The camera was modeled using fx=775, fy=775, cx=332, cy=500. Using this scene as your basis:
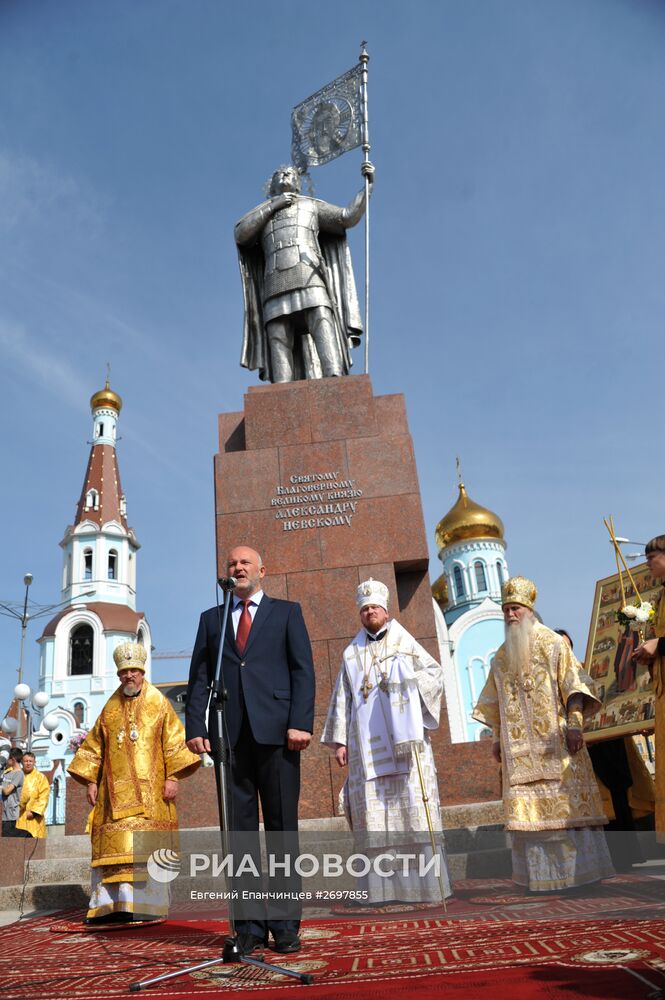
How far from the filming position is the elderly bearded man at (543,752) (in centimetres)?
465

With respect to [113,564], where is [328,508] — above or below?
below

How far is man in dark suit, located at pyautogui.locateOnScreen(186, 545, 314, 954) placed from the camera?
11.5 feet

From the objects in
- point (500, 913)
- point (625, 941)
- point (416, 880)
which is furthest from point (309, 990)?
point (416, 880)

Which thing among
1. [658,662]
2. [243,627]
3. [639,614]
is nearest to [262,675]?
[243,627]

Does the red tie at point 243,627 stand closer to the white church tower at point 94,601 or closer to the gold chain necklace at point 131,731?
the gold chain necklace at point 131,731

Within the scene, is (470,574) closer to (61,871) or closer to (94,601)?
(94,601)

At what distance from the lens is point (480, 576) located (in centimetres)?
4044

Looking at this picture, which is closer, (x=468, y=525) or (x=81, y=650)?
(x=468, y=525)

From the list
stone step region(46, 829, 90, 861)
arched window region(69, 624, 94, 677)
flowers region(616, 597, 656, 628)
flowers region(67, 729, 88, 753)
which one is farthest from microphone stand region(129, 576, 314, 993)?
arched window region(69, 624, 94, 677)

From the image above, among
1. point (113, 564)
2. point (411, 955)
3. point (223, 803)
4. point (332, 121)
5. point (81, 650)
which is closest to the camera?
point (411, 955)

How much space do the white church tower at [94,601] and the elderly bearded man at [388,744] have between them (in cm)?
3719

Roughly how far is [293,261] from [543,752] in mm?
6680

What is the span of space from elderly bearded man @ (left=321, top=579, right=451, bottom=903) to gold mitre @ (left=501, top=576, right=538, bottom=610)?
28.8 inches

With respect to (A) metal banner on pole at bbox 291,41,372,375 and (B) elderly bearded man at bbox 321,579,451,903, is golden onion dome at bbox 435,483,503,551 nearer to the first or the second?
(A) metal banner on pole at bbox 291,41,372,375
